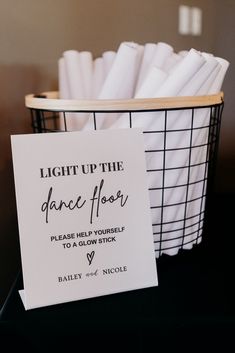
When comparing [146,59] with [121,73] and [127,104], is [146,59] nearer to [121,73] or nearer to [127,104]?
[121,73]

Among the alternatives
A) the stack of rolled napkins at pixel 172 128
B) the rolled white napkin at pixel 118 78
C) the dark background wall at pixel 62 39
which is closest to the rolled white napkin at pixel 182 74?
the stack of rolled napkins at pixel 172 128

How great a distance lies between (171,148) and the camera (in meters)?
0.52

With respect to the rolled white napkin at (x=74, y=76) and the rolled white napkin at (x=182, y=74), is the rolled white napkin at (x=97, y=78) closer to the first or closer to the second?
the rolled white napkin at (x=74, y=76)

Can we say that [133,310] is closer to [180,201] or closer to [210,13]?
[180,201]

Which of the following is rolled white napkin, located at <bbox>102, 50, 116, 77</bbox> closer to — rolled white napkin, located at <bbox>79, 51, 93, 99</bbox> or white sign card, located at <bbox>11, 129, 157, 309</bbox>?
rolled white napkin, located at <bbox>79, 51, 93, 99</bbox>

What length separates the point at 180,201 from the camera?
55 centimetres

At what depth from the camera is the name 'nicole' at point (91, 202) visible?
45cm

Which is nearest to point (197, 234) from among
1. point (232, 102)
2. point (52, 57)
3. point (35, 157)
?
point (35, 157)

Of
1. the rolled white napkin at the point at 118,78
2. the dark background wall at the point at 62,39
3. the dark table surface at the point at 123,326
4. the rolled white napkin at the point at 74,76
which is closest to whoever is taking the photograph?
the dark table surface at the point at 123,326

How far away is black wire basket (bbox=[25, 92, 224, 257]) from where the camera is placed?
479mm

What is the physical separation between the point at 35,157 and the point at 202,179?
0.27 m

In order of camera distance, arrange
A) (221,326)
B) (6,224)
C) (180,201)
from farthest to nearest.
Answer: (6,224)
(180,201)
(221,326)

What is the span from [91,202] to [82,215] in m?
0.02

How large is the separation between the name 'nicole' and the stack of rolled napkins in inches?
2.8
